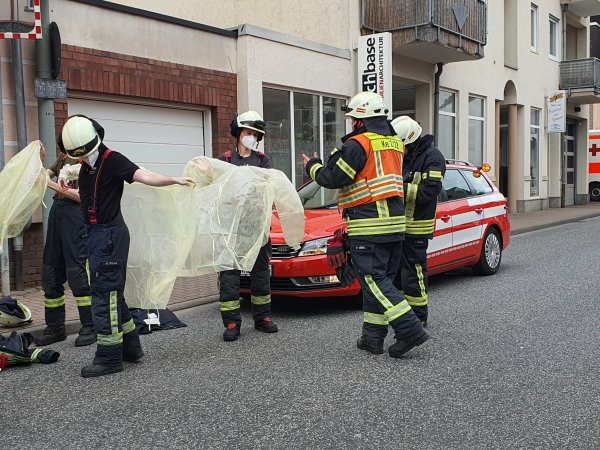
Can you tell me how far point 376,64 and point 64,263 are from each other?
377 inches

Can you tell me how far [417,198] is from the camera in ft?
18.7

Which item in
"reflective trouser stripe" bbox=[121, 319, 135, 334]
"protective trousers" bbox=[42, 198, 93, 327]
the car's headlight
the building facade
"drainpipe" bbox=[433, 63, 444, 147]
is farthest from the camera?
"drainpipe" bbox=[433, 63, 444, 147]

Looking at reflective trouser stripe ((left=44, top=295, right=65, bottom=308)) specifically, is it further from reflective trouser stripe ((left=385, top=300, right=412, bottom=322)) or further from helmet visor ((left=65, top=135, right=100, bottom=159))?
reflective trouser stripe ((left=385, top=300, right=412, bottom=322))

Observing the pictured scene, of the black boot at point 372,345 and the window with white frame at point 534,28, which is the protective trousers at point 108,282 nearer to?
the black boot at point 372,345

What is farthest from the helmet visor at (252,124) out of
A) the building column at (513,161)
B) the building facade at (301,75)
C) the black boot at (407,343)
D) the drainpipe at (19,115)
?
the building column at (513,161)

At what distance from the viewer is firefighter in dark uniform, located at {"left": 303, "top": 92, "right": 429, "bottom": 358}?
16.3 feet

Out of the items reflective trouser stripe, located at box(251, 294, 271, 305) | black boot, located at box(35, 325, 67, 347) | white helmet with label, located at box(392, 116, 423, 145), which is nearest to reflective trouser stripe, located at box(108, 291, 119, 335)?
black boot, located at box(35, 325, 67, 347)

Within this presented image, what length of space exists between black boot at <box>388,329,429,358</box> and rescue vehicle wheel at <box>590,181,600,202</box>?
2727 centimetres

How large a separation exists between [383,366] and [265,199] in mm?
1777

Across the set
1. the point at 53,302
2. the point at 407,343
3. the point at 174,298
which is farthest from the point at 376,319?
the point at 174,298

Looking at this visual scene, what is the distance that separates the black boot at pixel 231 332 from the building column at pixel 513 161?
59.3 ft

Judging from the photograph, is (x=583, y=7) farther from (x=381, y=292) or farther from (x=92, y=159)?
(x=92, y=159)

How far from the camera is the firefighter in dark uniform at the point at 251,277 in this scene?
5801 mm

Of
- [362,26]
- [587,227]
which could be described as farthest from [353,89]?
[587,227]
